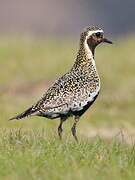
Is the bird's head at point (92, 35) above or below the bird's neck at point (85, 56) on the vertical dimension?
above

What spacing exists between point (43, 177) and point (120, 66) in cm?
1355

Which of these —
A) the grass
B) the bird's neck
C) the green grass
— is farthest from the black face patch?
the green grass

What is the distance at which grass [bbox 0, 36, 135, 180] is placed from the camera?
868cm

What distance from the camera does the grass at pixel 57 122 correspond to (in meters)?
8.68

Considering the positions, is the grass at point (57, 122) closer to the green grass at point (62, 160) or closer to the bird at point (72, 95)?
the green grass at point (62, 160)

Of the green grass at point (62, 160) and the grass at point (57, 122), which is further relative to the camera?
the grass at point (57, 122)

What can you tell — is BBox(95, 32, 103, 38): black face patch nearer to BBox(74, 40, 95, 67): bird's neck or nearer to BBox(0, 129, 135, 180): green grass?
BBox(74, 40, 95, 67): bird's neck

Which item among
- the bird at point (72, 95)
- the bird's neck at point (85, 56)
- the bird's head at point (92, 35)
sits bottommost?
the bird at point (72, 95)

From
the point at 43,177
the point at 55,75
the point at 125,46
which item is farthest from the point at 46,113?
the point at 125,46

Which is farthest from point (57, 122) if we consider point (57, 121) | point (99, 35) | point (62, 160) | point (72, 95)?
point (62, 160)

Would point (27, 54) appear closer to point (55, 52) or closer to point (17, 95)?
point (55, 52)

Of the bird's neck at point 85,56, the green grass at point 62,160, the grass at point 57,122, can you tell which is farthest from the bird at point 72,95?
the green grass at point 62,160

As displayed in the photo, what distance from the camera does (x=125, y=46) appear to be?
24.3 m

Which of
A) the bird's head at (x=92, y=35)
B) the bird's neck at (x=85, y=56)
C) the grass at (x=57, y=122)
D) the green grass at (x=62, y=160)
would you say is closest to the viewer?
the green grass at (x=62, y=160)
